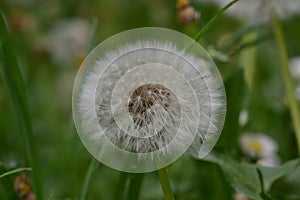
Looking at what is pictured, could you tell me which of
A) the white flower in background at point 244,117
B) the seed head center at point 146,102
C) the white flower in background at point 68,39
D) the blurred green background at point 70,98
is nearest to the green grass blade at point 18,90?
the blurred green background at point 70,98

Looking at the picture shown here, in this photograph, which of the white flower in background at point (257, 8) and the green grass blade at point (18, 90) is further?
the white flower in background at point (257, 8)

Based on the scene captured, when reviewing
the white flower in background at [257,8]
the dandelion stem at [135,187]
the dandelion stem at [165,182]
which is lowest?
the dandelion stem at [135,187]

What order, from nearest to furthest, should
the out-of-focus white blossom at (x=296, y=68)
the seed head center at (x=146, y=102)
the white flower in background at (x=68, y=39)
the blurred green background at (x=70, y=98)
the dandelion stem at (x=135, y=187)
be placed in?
the seed head center at (x=146, y=102) < the dandelion stem at (x=135, y=187) < the blurred green background at (x=70, y=98) < the out-of-focus white blossom at (x=296, y=68) < the white flower in background at (x=68, y=39)

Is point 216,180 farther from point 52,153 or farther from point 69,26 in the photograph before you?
point 69,26

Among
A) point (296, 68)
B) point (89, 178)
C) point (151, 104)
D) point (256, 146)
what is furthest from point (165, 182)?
point (296, 68)

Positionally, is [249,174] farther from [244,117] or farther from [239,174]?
[244,117]

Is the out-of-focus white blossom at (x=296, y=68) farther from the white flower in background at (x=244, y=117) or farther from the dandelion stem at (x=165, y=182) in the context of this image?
the dandelion stem at (x=165, y=182)

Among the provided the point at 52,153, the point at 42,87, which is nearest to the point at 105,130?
the point at 52,153
